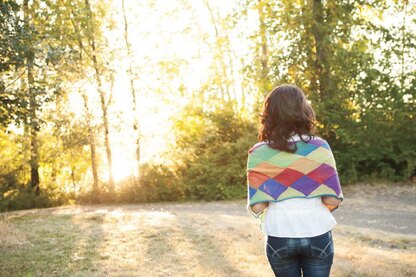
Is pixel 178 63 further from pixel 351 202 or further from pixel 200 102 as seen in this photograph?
pixel 351 202

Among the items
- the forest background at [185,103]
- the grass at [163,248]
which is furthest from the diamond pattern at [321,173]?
the forest background at [185,103]

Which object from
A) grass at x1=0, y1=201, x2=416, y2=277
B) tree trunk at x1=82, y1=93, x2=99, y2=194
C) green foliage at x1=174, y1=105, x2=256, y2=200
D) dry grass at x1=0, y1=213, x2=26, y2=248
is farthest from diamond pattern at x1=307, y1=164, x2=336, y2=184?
tree trunk at x1=82, y1=93, x2=99, y2=194

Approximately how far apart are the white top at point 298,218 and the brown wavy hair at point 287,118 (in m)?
0.06

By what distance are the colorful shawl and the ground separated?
3.07 metres

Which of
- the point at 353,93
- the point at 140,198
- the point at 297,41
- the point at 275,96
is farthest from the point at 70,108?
the point at 275,96

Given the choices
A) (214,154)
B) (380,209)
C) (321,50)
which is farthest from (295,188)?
(321,50)

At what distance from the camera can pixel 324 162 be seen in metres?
2.63

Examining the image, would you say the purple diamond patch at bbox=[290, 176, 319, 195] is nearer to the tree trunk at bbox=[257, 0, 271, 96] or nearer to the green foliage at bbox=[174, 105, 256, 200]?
the green foliage at bbox=[174, 105, 256, 200]

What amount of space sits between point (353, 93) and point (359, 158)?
2038mm

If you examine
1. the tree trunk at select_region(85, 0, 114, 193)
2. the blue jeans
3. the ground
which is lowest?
the ground

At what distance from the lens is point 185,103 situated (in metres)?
19.2

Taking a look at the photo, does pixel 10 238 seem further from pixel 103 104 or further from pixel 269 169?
pixel 103 104

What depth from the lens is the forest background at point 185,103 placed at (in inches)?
553

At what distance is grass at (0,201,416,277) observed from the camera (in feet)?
18.9
